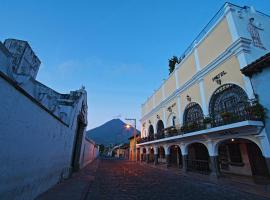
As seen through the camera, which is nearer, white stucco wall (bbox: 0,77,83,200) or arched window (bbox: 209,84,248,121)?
white stucco wall (bbox: 0,77,83,200)

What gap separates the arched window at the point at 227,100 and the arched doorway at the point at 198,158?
5515 mm

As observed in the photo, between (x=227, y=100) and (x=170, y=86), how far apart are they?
897 cm

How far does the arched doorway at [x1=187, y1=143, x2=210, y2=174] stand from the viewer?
47.7 feet

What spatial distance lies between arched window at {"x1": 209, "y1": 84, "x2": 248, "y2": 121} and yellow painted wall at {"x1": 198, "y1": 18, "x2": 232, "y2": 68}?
2874mm

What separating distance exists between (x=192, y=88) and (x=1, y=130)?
14.3 metres

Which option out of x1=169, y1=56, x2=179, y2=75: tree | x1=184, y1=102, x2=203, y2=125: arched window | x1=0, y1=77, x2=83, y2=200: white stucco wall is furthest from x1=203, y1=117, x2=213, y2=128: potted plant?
x1=169, y1=56, x2=179, y2=75: tree

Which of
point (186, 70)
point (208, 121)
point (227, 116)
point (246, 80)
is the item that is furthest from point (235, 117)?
point (186, 70)

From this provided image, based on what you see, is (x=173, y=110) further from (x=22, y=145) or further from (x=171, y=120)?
(x=22, y=145)

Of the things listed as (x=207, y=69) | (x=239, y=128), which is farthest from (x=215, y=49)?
(x=239, y=128)

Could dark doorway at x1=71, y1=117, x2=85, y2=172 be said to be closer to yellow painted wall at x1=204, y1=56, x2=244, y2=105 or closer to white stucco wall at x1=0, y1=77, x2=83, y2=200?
white stucco wall at x1=0, y1=77, x2=83, y2=200

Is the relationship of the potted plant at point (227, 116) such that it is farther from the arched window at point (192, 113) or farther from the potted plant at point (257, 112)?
the arched window at point (192, 113)

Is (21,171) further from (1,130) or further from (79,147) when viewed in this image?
(79,147)

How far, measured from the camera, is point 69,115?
9570mm

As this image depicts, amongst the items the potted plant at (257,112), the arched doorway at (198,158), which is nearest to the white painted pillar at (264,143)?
the potted plant at (257,112)
